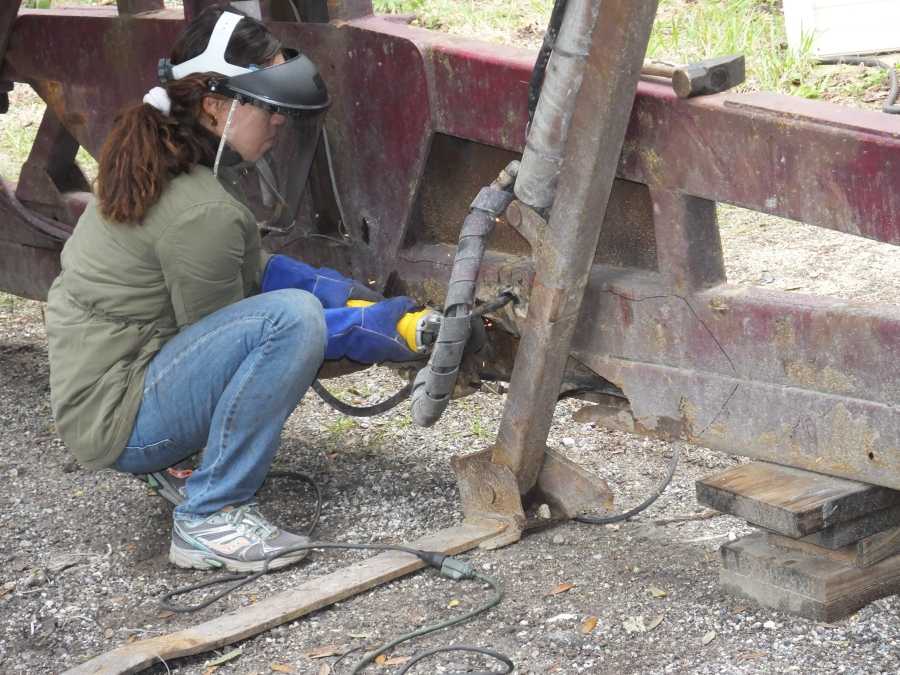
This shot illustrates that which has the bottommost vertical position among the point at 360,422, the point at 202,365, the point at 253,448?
the point at 360,422

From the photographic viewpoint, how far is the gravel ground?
297 centimetres

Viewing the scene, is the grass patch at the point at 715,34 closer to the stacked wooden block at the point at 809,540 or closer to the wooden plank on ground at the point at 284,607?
the wooden plank on ground at the point at 284,607

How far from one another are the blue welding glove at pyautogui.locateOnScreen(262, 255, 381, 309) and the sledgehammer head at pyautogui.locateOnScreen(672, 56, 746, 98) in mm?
1151

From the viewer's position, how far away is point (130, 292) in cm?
343

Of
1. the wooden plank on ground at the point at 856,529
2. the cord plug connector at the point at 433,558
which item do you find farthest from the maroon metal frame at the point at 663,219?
the cord plug connector at the point at 433,558

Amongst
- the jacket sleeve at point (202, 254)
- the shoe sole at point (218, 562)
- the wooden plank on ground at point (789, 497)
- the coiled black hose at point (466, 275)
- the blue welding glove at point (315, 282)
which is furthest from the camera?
the blue welding glove at point (315, 282)

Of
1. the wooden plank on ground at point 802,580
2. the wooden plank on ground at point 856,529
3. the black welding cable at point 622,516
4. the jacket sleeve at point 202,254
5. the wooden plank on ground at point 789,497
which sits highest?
the jacket sleeve at point 202,254

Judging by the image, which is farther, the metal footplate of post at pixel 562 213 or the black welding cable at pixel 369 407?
the black welding cable at pixel 369 407

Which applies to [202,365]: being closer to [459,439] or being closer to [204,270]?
[204,270]

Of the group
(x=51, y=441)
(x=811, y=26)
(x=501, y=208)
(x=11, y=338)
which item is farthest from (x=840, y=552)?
(x=811, y=26)

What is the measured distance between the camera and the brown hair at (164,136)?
3.31 metres

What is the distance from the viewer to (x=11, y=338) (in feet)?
19.1

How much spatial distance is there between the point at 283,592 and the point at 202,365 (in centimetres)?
65

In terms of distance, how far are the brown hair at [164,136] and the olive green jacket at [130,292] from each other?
0.04 m
